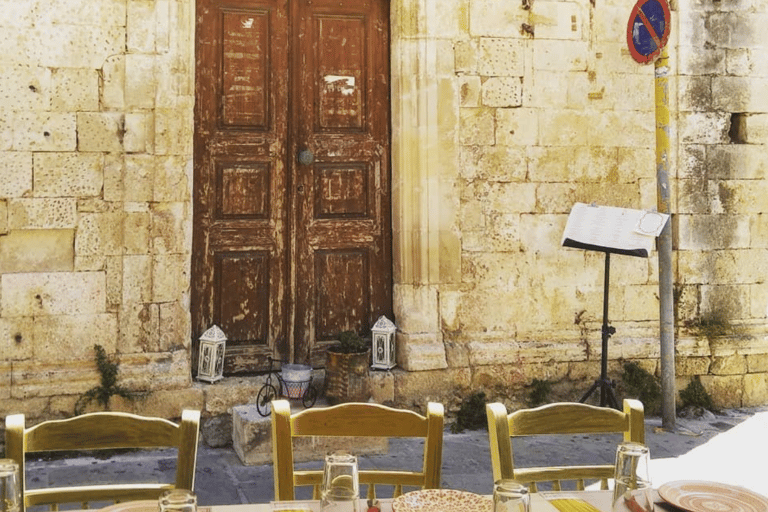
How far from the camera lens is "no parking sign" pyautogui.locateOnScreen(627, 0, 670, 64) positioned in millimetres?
4957

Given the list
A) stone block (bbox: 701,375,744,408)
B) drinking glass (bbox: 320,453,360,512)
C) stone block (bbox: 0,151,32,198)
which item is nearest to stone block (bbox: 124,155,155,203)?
stone block (bbox: 0,151,32,198)

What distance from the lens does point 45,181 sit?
4605 millimetres

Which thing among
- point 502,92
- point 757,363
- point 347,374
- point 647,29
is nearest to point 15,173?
point 347,374

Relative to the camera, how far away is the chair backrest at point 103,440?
2.04m

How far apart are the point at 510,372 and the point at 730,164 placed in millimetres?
2185

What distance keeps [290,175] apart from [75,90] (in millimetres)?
1398

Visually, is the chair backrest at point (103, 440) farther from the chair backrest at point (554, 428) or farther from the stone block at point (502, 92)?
the stone block at point (502, 92)

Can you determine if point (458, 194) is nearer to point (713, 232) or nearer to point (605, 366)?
point (605, 366)

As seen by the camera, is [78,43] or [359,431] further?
[78,43]

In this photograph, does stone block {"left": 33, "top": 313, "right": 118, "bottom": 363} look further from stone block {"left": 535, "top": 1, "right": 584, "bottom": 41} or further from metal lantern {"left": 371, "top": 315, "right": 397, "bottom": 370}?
stone block {"left": 535, "top": 1, "right": 584, "bottom": 41}

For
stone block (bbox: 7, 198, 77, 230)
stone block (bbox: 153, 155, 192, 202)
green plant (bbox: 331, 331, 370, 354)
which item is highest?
stone block (bbox: 153, 155, 192, 202)

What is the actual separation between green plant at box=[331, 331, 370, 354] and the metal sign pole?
6.45 feet

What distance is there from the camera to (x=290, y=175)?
523 cm

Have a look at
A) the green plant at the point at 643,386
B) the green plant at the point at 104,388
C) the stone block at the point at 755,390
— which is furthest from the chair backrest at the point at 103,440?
the stone block at the point at 755,390
